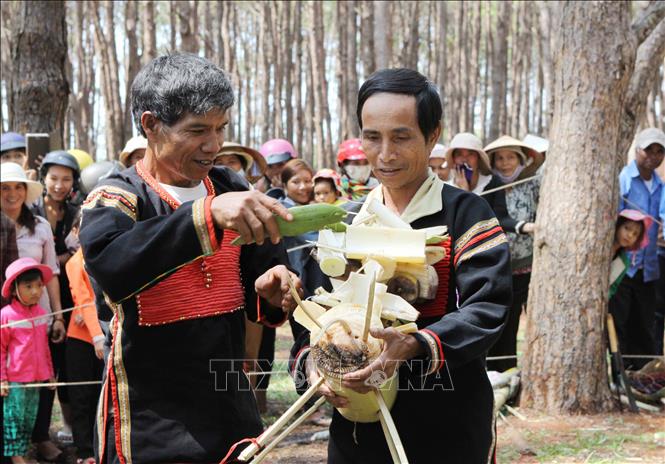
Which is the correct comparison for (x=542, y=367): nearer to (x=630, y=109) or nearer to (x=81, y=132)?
(x=630, y=109)

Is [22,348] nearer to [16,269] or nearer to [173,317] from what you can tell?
[16,269]

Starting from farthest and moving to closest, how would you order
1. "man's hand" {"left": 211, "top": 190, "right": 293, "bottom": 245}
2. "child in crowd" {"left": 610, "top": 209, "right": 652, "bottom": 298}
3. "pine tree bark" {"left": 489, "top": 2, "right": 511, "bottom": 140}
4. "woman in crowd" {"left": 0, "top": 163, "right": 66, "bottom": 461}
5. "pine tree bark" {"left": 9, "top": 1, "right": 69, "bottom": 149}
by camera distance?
"pine tree bark" {"left": 489, "top": 2, "right": 511, "bottom": 140} → "pine tree bark" {"left": 9, "top": 1, "right": 69, "bottom": 149} → "child in crowd" {"left": 610, "top": 209, "right": 652, "bottom": 298} → "woman in crowd" {"left": 0, "top": 163, "right": 66, "bottom": 461} → "man's hand" {"left": 211, "top": 190, "right": 293, "bottom": 245}

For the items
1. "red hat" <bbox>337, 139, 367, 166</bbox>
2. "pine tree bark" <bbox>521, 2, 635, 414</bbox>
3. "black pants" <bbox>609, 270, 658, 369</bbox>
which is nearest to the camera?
"pine tree bark" <bbox>521, 2, 635, 414</bbox>

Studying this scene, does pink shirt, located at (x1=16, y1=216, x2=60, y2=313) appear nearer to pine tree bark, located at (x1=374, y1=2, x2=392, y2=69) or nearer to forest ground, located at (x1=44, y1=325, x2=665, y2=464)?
forest ground, located at (x1=44, y1=325, x2=665, y2=464)

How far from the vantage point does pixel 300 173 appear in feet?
22.8

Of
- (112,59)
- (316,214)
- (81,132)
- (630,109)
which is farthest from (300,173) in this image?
(81,132)

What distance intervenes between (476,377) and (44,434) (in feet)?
14.1

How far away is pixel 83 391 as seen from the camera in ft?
19.0

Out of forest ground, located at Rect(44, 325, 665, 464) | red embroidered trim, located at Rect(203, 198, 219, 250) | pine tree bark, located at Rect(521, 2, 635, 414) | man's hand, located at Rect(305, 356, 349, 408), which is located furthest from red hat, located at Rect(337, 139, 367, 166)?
red embroidered trim, located at Rect(203, 198, 219, 250)

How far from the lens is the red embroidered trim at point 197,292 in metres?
2.36

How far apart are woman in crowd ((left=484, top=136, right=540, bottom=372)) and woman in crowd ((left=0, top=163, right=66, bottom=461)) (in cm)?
338

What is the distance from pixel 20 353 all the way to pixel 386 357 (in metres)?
4.15

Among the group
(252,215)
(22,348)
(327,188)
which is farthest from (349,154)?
(252,215)

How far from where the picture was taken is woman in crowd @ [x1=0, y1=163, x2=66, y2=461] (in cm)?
585
